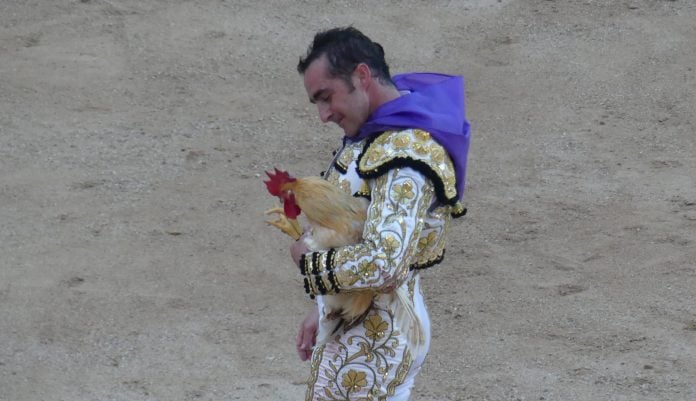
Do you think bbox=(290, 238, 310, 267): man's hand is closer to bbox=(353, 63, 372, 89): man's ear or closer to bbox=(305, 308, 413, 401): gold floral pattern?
bbox=(305, 308, 413, 401): gold floral pattern

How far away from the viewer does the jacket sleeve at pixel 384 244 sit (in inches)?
128

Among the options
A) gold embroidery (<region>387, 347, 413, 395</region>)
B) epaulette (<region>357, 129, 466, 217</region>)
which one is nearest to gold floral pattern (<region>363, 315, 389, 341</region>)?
gold embroidery (<region>387, 347, 413, 395</region>)

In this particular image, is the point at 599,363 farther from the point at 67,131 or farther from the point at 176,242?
the point at 67,131

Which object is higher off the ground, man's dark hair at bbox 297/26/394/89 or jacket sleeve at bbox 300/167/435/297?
man's dark hair at bbox 297/26/394/89

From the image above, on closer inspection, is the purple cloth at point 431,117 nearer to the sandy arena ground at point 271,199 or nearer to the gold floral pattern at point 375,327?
the gold floral pattern at point 375,327

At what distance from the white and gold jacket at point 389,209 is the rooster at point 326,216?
0.07 m

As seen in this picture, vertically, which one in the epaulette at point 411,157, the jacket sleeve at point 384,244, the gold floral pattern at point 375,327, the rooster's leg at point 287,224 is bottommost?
the gold floral pattern at point 375,327

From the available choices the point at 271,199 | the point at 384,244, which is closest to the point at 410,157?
the point at 384,244

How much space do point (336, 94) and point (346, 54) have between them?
123 millimetres

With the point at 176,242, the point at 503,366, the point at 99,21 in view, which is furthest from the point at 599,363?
the point at 99,21

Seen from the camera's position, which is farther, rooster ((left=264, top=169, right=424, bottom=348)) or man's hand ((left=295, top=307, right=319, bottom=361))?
man's hand ((left=295, top=307, right=319, bottom=361))

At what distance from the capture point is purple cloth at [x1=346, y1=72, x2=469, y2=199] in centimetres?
338

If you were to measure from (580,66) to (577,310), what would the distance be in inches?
135

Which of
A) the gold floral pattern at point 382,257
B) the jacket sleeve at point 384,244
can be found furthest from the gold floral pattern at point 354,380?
the jacket sleeve at point 384,244
